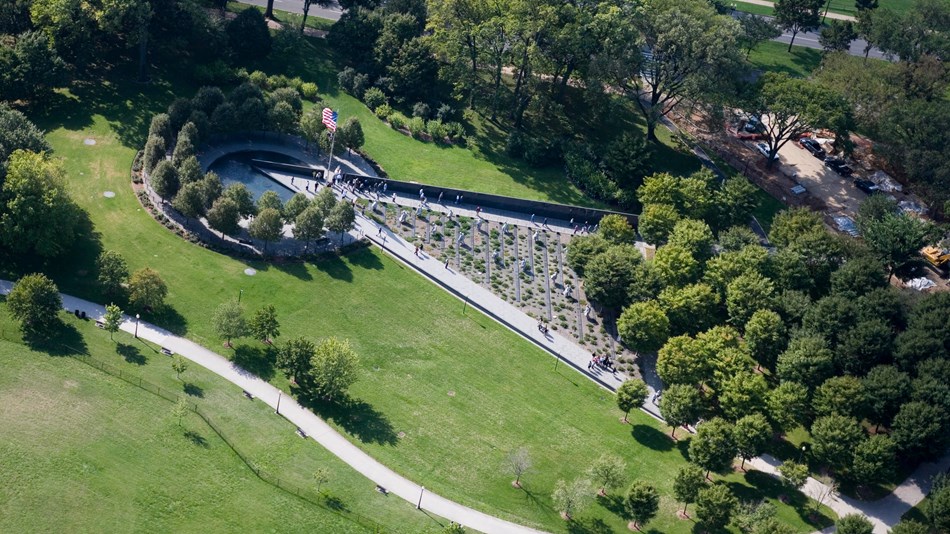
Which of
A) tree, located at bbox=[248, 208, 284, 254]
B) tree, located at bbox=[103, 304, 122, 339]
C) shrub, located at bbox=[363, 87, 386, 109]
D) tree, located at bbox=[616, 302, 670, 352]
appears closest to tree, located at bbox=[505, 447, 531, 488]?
tree, located at bbox=[616, 302, 670, 352]

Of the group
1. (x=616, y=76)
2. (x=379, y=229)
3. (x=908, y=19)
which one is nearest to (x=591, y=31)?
(x=616, y=76)

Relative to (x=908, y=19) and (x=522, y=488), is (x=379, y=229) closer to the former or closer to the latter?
(x=522, y=488)

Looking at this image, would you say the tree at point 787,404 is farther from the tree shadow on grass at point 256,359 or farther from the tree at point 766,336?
the tree shadow on grass at point 256,359

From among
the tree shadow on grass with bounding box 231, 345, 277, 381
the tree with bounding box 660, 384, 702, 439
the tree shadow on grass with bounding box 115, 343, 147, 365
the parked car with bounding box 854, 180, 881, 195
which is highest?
the parked car with bounding box 854, 180, 881, 195

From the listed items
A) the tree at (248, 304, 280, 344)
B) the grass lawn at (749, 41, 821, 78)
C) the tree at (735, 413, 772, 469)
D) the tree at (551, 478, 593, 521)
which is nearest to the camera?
the tree at (551, 478, 593, 521)

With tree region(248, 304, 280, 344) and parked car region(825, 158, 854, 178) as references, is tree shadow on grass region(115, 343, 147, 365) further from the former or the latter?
parked car region(825, 158, 854, 178)
